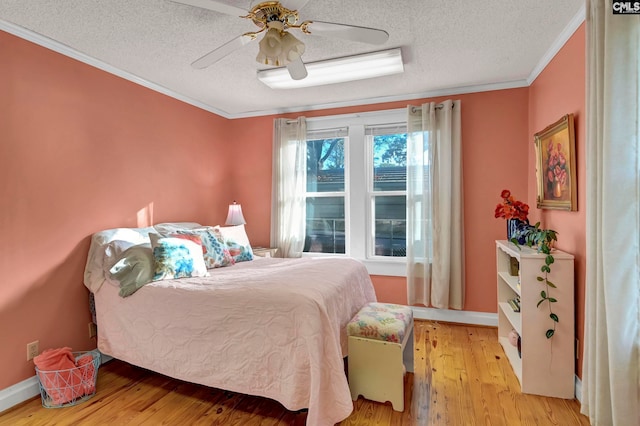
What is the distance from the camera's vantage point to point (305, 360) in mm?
1728

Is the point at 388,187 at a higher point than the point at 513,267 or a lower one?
higher

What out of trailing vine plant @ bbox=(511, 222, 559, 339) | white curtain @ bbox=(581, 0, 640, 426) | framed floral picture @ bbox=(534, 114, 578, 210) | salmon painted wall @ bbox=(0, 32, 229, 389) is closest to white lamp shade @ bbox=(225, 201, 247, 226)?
salmon painted wall @ bbox=(0, 32, 229, 389)

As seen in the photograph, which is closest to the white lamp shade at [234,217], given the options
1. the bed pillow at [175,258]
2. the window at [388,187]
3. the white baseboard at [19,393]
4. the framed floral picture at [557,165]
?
the bed pillow at [175,258]

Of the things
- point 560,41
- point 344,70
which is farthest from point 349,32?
point 560,41

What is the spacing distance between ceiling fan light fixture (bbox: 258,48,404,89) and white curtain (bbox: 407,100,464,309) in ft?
2.78

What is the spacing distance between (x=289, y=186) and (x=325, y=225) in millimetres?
663

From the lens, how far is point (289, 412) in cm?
199

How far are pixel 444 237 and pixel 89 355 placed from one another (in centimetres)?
318

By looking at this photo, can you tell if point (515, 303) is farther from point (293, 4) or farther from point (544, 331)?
point (293, 4)

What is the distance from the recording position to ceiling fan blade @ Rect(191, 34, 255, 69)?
72.4 inches

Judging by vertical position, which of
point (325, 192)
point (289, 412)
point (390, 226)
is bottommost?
point (289, 412)

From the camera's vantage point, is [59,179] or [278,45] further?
[59,179]

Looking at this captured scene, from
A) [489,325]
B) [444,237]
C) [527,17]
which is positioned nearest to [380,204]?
[444,237]

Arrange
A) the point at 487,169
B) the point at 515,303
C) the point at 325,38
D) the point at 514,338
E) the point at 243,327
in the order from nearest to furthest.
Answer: the point at 243,327 → the point at 325,38 → the point at 514,338 → the point at 515,303 → the point at 487,169
